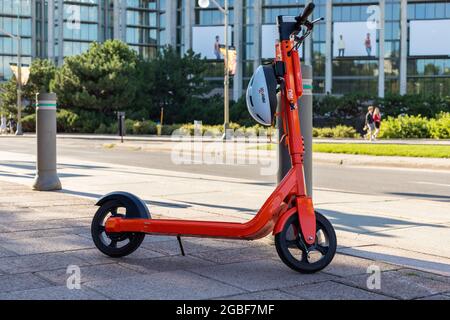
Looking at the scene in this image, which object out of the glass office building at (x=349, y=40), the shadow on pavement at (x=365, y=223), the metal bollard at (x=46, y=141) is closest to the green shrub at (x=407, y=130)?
the metal bollard at (x=46, y=141)

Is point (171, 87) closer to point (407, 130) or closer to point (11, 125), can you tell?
point (11, 125)

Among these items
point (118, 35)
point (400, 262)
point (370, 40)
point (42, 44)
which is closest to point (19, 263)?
point (400, 262)

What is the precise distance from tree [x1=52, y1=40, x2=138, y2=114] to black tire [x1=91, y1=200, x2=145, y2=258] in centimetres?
4629

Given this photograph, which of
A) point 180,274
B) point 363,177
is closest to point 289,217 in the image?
point 180,274

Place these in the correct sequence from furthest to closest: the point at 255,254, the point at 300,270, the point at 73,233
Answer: the point at 73,233, the point at 255,254, the point at 300,270

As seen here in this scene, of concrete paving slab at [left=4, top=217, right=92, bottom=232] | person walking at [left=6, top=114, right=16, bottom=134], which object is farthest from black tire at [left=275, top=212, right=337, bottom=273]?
person walking at [left=6, top=114, right=16, bottom=134]

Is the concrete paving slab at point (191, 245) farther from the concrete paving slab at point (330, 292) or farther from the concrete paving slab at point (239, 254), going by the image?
the concrete paving slab at point (330, 292)

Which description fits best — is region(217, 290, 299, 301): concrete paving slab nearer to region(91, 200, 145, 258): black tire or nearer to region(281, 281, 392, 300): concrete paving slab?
region(281, 281, 392, 300): concrete paving slab

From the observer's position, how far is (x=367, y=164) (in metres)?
19.8

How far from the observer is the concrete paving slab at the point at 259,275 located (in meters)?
4.98

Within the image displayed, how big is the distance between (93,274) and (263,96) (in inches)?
75.0

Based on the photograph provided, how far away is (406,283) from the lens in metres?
5.02
